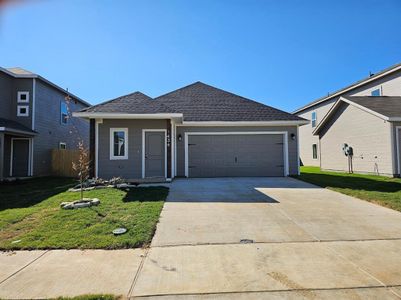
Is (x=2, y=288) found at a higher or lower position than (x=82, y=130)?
lower

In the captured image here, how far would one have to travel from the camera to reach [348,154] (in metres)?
15.1

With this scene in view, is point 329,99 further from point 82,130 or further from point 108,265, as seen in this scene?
point 108,265

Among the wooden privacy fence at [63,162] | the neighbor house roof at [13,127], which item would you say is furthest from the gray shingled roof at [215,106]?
the neighbor house roof at [13,127]

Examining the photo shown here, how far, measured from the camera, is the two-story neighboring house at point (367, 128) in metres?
12.3

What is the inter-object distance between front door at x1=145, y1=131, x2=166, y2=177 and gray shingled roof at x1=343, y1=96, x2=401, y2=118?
10.7 metres

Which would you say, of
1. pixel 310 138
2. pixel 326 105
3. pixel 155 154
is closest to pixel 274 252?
pixel 155 154

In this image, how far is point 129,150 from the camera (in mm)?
10812

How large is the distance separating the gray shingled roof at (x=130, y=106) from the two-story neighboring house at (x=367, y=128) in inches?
413

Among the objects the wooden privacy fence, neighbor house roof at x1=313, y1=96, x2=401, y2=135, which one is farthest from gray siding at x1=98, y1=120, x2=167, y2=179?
neighbor house roof at x1=313, y1=96, x2=401, y2=135

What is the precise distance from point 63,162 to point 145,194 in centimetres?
974

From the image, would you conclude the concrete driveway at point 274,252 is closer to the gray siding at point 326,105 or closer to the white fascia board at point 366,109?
the white fascia board at point 366,109

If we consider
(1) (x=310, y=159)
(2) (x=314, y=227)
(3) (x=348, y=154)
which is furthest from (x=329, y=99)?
(2) (x=314, y=227)

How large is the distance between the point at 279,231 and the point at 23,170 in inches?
566

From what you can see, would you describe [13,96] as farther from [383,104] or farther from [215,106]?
[383,104]
